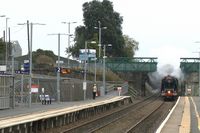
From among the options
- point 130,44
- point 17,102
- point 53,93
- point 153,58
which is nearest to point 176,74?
point 153,58

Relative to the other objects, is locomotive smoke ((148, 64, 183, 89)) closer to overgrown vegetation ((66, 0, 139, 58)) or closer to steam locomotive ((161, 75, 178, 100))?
steam locomotive ((161, 75, 178, 100))

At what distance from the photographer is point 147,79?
391 feet

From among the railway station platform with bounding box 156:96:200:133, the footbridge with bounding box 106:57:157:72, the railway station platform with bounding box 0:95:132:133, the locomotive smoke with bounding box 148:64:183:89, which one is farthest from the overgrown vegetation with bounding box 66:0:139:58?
the railway station platform with bounding box 156:96:200:133

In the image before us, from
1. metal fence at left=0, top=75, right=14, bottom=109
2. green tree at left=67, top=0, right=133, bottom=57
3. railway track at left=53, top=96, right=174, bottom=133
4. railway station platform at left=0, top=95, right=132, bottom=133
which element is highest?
green tree at left=67, top=0, right=133, bottom=57

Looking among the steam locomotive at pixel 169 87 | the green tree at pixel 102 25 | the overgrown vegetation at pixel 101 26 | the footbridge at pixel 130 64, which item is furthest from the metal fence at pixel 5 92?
the green tree at pixel 102 25

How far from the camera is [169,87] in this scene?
276 ft

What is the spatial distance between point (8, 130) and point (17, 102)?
29.5 metres

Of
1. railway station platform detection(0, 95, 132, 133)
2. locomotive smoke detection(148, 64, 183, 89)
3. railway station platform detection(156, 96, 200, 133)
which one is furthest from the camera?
locomotive smoke detection(148, 64, 183, 89)

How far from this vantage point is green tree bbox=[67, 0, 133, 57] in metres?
138

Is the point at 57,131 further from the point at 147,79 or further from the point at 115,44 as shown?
the point at 115,44

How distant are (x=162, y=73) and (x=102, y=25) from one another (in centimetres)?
4185

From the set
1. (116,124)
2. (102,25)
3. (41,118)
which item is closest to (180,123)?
(116,124)

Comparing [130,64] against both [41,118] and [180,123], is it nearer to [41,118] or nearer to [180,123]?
[180,123]

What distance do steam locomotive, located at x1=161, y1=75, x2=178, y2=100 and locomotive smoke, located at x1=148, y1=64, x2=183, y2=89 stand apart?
18.7 ft
